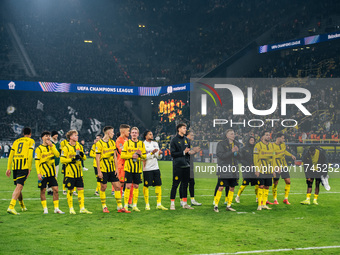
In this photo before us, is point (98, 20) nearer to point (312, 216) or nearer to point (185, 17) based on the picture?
point (185, 17)

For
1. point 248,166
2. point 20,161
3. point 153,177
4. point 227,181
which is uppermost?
point 20,161

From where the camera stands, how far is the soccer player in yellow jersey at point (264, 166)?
475 inches

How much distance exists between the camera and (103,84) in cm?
5091

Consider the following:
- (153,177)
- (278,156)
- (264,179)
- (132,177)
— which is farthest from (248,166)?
(132,177)

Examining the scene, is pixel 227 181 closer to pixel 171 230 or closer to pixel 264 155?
pixel 264 155

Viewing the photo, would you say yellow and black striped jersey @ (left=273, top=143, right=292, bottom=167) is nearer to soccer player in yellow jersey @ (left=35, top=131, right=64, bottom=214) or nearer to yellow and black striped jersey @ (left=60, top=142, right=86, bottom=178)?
yellow and black striped jersey @ (left=60, top=142, right=86, bottom=178)

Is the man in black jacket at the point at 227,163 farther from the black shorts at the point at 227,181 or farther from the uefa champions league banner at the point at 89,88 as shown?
the uefa champions league banner at the point at 89,88

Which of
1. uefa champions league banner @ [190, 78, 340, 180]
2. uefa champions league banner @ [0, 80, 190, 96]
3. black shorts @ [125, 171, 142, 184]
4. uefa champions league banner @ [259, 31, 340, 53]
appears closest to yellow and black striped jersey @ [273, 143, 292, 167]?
black shorts @ [125, 171, 142, 184]

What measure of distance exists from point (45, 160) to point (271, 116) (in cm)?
2784

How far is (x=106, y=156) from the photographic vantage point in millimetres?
11273

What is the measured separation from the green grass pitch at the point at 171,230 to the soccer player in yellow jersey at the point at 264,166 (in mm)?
437

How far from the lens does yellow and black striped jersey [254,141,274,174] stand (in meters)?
12.4

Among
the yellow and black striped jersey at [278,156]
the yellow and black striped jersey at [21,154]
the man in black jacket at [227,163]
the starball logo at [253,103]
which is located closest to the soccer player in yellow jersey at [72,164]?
the yellow and black striped jersey at [21,154]

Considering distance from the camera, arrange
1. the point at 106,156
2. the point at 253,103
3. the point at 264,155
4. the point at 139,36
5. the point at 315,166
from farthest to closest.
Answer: the point at 139,36, the point at 253,103, the point at 315,166, the point at 264,155, the point at 106,156
